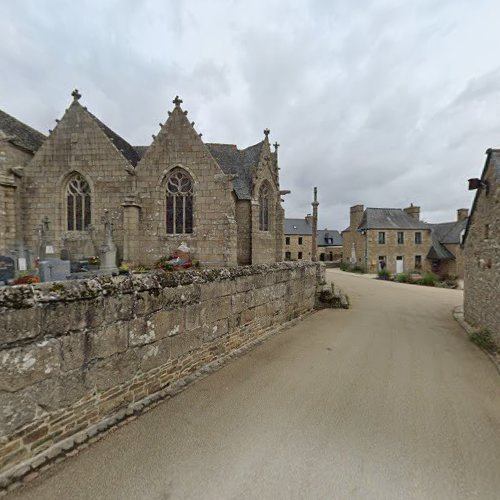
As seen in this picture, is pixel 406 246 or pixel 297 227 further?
pixel 297 227

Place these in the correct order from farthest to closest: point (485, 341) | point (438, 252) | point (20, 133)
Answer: point (438, 252) < point (20, 133) < point (485, 341)

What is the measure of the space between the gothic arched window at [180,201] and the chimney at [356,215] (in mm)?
25286

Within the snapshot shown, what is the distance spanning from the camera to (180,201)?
12352 mm

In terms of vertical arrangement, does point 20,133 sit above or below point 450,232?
above

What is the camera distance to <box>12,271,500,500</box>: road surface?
211 cm

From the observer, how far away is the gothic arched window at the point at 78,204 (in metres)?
12.3

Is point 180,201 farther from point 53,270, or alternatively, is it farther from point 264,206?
point 53,270

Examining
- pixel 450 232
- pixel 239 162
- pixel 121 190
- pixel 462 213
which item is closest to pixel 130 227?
pixel 121 190

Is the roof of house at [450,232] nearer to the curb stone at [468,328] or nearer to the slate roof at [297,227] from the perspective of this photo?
the slate roof at [297,227]

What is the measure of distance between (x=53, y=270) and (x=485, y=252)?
1420 cm

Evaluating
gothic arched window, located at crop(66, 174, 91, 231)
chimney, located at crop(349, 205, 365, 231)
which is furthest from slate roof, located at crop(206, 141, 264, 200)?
chimney, located at crop(349, 205, 365, 231)

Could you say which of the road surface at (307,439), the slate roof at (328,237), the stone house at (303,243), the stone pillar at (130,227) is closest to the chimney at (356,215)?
the stone house at (303,243)

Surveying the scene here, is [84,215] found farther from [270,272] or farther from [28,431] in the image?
[28,431]

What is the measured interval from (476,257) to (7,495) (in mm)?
10978
